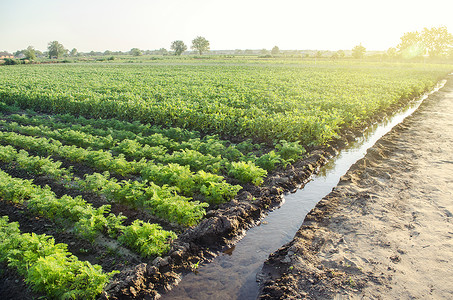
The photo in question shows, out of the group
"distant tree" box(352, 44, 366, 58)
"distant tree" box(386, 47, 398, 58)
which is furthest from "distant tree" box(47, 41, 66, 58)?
"distant tree" box(386, 47, 398, 58)

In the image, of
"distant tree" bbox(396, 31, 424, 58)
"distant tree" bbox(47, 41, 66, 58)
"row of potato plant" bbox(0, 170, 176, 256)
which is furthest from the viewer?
"distant tree" bbox(47, 41, 66, 58)

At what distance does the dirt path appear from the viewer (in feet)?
14.6

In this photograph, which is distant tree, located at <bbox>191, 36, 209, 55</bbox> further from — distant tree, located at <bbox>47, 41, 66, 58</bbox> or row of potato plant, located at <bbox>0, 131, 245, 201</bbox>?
row of potato plant, located at <bbox>0, 131, 245, 201</bbox>

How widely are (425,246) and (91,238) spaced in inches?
229

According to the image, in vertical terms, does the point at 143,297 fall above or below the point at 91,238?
below

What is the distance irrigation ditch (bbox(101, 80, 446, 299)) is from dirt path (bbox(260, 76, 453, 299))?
398 millimetres

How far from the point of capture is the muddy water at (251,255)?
15.6 feet

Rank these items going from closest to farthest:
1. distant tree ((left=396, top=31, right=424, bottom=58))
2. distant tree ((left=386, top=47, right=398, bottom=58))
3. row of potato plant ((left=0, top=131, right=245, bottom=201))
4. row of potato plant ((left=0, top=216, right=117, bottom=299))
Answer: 1. row of potato plant ((left=0, top=216, right=117, bottom=299))
2. row of potato plant ((left=0, top=131, right=245, bottom=201))
3. distant tree ((left=386, top=47, right=398, bottom=58))
4. distant tree ((left=396, top=31, right=424, bottom=58))

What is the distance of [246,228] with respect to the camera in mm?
6383

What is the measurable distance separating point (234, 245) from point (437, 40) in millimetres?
122717

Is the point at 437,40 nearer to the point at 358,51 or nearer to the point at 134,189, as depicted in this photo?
the point at 358,51

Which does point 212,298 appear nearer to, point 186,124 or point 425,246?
point 425,246

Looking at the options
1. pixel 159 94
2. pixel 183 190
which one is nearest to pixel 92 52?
pixel 159 94

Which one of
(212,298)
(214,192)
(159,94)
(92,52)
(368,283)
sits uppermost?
(92,52)
